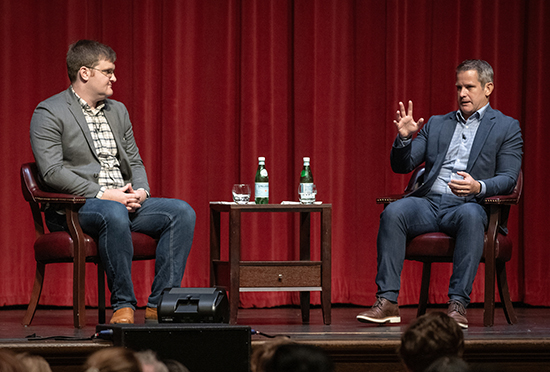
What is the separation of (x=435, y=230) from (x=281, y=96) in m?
1.35

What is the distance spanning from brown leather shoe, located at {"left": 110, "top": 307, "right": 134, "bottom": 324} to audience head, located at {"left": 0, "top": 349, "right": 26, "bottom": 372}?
1.50 m

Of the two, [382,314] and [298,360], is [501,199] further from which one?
[298,360]

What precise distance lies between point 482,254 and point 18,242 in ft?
7.94

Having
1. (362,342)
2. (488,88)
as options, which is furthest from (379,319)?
(488,88)

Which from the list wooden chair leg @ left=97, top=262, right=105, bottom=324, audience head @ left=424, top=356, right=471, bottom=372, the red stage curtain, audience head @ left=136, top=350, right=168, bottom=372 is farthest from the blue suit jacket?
audience head @ left=136, top=350, right=168, bottom=372

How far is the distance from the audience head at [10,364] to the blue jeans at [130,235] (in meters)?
1.53

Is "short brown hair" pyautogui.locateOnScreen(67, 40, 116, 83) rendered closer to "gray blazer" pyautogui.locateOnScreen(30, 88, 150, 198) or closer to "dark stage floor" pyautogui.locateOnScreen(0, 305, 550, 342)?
"gray blazer" pyautogui.locateOnScreen(30, 88, 150, 198)

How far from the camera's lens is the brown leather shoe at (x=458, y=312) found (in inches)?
109

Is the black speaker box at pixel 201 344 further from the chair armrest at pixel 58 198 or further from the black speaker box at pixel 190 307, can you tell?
the chair armrest at pixel 58 198

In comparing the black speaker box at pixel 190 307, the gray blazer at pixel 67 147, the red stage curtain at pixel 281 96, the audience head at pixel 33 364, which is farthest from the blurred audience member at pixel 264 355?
the red stage curtain at pixel 281 96

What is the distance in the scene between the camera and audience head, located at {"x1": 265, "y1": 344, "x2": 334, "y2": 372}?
1.24 metres

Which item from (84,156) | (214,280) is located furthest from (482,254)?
(84,156)

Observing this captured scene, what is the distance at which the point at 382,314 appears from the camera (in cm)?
286

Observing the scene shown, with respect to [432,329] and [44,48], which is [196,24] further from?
[432,329]
